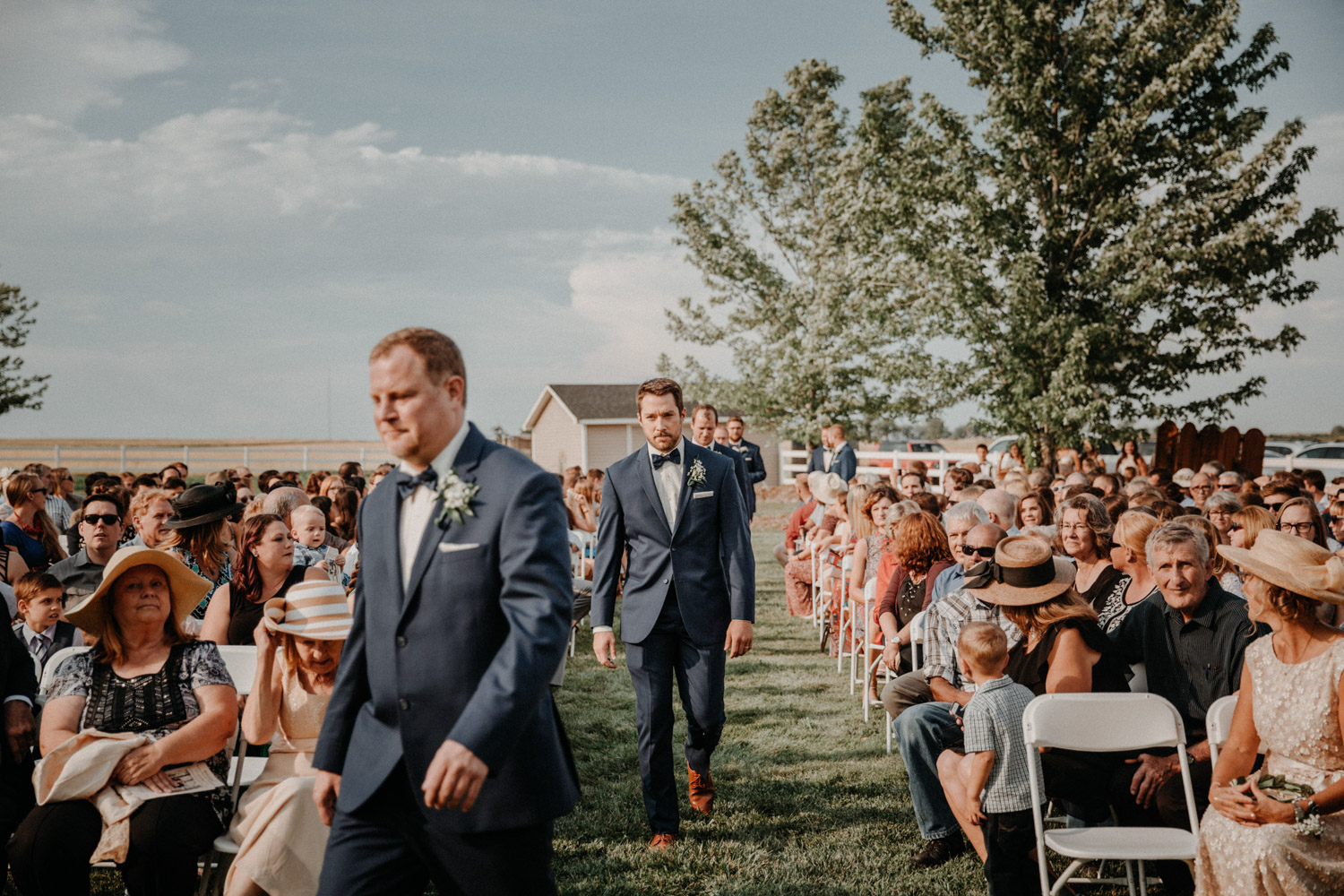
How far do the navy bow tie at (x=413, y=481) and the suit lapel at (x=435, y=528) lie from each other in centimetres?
6

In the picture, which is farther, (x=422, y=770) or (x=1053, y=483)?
(x=1053, y=483)

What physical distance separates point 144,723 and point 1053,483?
33.8 feet

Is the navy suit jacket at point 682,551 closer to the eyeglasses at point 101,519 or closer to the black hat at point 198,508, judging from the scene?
the black hat at point 198,508

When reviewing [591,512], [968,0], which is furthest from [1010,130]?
[591,512]

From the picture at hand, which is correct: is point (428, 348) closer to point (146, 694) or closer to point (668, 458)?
point (146, 694)

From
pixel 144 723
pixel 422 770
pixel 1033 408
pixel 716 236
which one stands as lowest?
pixel 144 723

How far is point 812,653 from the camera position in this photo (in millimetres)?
9969

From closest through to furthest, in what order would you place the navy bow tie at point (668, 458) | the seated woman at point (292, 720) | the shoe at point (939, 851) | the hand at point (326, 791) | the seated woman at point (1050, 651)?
the hand at point (326, 791)
the seated woman at point (292, 720)
the seated woman at point (1050, 651)
the shoe at point (939, 851)
the navy bow tie at point (668, 458)

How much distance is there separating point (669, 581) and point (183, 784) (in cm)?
230

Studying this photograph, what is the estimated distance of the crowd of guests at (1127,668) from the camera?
3373mm

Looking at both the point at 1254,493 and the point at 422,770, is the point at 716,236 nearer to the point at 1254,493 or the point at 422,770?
the point at 1254,493

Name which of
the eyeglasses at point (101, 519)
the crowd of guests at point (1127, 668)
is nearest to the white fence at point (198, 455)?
the eyeglasses at point (101, 519)

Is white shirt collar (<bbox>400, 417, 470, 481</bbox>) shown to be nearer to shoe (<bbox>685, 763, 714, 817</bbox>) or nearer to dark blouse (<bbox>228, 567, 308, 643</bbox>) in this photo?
dark blouse (<bbox>228, 567, 308, 643</bbox>)

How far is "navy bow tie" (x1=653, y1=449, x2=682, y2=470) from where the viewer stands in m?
5.05
